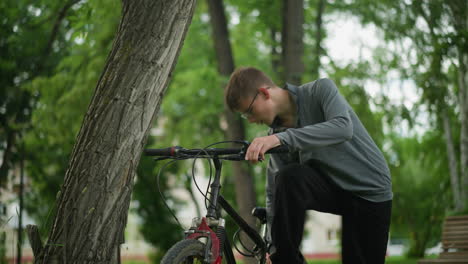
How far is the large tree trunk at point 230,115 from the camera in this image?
36.2 feet

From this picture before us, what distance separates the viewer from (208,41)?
16.5 metres

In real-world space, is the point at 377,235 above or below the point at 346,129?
below

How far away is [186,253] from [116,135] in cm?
94

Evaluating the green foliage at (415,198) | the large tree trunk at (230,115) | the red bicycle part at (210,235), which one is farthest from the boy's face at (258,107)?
the green foliage at (415,198)

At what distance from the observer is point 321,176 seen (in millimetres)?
3666

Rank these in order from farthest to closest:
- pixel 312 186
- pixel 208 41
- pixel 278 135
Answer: pixel 208 41 < pixel 312 186 < pixel 278 135

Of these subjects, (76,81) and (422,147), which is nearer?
(76,81)

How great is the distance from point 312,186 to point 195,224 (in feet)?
2.59

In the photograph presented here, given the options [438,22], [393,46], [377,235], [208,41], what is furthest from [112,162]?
[208,41]

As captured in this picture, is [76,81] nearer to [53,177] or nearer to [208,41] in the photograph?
[208,41]

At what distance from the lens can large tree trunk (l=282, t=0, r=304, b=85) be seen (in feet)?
33.8

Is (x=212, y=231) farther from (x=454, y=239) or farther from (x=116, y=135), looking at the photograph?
(x=454, y=239)

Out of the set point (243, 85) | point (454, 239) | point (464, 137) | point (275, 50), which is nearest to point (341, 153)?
point (243, 85)

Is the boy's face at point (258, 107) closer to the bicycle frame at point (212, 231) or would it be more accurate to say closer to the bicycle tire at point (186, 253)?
the bicycle frame at point (212, 231)
